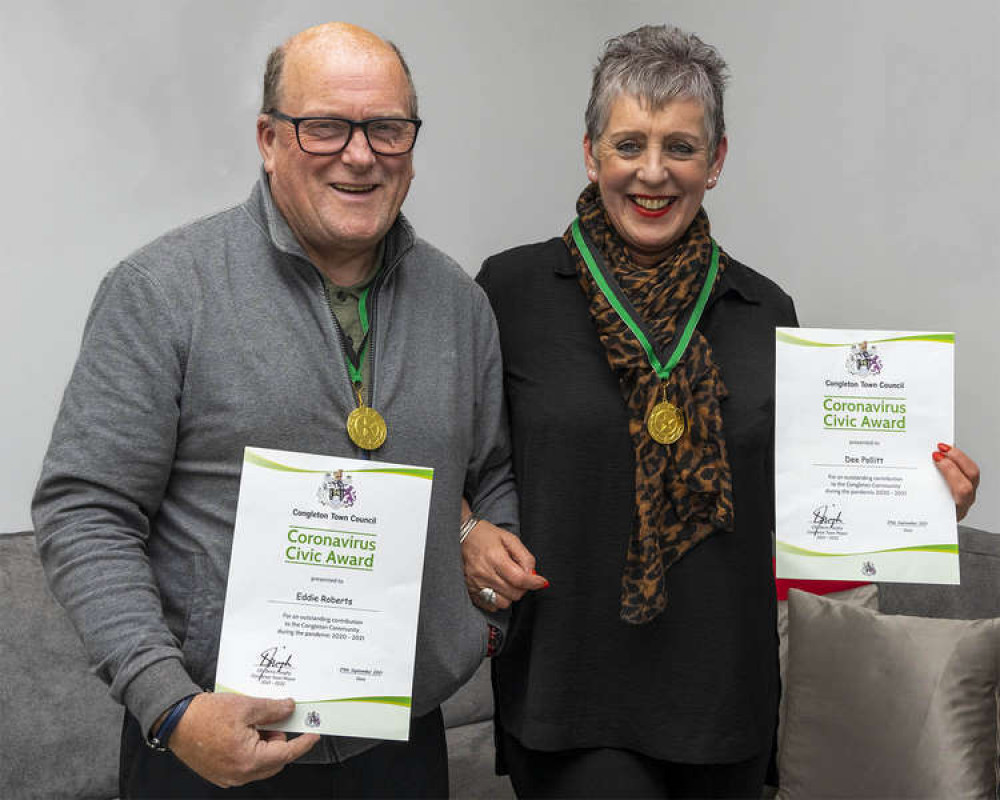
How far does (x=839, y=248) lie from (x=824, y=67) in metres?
0.52

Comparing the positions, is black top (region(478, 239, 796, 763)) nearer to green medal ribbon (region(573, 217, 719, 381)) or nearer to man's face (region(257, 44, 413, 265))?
green medal ribbon (region(573, 217, 719, 381))

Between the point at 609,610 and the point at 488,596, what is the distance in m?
0.20

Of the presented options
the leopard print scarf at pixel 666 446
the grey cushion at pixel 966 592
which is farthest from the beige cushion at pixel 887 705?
the leopard print scarf at pixel 666 446

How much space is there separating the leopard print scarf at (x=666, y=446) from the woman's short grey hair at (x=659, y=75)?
9.8 inches

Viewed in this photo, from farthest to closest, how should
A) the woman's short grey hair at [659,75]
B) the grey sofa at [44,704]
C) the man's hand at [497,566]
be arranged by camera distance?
1. the grey sofa at [44,704]
2. the woman's short grey hair at [659,75]
3. the man's hand at [497,566]

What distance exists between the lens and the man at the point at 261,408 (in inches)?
53.3

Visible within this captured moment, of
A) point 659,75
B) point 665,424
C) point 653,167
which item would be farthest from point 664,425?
point 659,75

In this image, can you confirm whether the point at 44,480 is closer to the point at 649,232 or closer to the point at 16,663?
the point at 649,232

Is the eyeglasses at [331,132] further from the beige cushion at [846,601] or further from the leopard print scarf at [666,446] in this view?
the beige cushion at [846,601]

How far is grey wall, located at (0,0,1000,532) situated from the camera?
279 centimetres

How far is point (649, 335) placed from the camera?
1787 mm

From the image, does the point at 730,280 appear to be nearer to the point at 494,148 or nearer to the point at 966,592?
the point at 966,592
